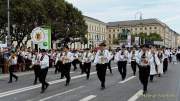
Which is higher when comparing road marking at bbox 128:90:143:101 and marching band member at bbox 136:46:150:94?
marching band member at bbox 136:46:150:94

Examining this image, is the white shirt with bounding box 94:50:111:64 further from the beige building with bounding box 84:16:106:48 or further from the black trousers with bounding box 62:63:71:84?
the beige building with bounding box 84:16:106:48

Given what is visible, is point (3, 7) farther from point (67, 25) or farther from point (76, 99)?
point (76, 99)

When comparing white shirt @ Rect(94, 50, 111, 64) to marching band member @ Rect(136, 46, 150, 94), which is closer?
marching band member @ Rect(136, 46, 150, 94)

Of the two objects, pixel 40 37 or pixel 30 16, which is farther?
pixel 30 16

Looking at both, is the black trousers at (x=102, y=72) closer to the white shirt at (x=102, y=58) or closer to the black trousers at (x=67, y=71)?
the white shirt at (x=102, y=58)

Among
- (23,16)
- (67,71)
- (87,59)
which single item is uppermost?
(23,16)

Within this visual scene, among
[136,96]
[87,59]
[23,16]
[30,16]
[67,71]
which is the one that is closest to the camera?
[136,96]

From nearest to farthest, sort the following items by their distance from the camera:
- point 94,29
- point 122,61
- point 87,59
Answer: point 122,61 < point 87,59 < point 94,29

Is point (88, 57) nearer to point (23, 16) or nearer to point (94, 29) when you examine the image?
point (23, 16)

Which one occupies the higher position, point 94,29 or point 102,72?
point 94,29

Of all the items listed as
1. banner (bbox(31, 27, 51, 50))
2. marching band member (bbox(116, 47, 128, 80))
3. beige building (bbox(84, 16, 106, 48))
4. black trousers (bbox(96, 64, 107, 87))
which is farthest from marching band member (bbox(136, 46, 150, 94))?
beige building (bbox(84, 16, 106, 48))

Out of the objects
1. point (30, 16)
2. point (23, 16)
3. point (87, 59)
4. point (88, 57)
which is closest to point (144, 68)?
point (87, 59)

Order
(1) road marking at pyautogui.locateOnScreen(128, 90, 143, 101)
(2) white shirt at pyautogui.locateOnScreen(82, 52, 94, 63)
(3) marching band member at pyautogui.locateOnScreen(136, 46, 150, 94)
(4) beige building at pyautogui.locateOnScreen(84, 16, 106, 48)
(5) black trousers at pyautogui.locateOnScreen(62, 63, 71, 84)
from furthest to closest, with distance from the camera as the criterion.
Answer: (4) beige building at pyautogui.locateOnScreen(84, 16, 106, 48) < (2) white shirt at pyautogui.locateOnScreen(82, 52, 94, 63) < (5) black trousers at pyautogui.locateOnScreen(62, 63, 71, 84) < (3) marching band member at pyautogui.locateOnScreen(136, 46, 150, 94) < (1) road marking at pyautogui.locateOnScreen(128, 90, 143, 101)

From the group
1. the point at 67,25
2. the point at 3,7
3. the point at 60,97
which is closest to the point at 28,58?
the point at 3,7
